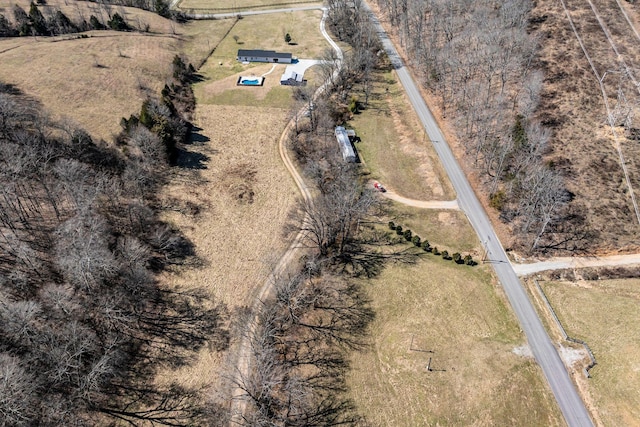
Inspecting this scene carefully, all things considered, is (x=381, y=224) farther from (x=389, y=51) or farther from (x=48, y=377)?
(x=389, y=51)

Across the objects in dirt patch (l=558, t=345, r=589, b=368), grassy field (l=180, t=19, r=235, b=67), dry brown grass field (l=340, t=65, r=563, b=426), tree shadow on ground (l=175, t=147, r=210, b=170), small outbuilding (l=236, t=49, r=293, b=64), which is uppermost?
grassy field (l=180, t=19, r=235, b=67)

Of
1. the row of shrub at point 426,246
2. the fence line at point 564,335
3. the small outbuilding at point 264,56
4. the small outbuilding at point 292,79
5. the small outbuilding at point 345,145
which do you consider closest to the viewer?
the fence line at point 564,335

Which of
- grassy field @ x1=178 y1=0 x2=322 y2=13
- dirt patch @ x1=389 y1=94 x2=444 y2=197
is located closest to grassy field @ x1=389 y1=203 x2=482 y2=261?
dirt patch @ x1=389 y1=94 x2=444 y2=197

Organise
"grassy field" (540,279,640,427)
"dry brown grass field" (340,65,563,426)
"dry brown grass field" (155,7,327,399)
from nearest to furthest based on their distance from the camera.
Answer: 1. "grassy field" (540,279,640,427)
2. "dry brown grass field" (340,65,563,426)
3. "dry brown grass field" (155,7,327,399)

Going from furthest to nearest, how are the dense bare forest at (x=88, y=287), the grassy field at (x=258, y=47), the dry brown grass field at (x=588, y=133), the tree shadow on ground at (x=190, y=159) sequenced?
the grassy field at (x=258, y=47) < the tree shadow on ground at (x=190, y=159) < the dry brown grass field at (x=588, y=133) < the dense bare forest at (x=88, y=287)

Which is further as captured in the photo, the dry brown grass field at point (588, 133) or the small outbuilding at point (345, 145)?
the small outbuilding at point (345, 145)

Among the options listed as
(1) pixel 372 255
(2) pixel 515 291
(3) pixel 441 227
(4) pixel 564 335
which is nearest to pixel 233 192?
(1) pixel 372 255

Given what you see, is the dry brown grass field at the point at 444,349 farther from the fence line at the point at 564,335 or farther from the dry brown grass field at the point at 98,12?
the dry brown grass field at the point at 98,12

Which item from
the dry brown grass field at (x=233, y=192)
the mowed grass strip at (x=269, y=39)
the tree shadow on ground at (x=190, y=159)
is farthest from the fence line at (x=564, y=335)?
the mowed grass strip at (x=269, y=39)

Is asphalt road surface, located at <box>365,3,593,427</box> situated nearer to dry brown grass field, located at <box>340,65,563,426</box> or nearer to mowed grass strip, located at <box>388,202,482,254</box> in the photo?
dry brown grass field, located at <box>340,65,563,426</box>
